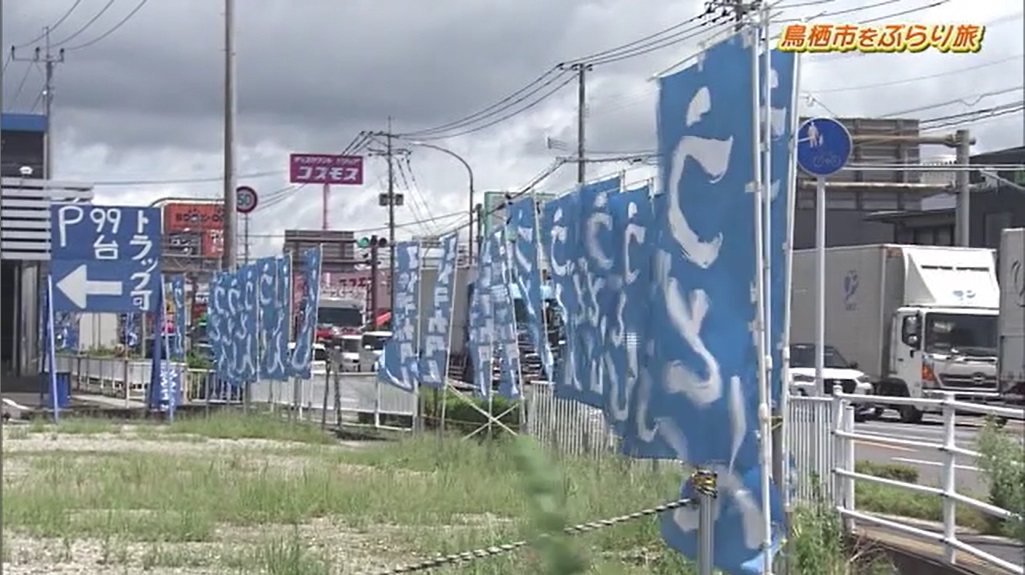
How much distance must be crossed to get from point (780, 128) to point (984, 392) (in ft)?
70.7

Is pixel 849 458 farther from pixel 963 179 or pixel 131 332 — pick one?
pixel 131 332

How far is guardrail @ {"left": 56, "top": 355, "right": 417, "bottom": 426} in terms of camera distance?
2577 centimetres

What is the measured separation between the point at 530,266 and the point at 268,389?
1524 centimetres

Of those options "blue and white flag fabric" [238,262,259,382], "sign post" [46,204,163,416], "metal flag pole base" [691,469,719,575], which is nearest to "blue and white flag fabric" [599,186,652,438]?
"metal flag pole base" [691,469,719,575]

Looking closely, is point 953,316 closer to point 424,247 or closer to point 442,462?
point 424,247

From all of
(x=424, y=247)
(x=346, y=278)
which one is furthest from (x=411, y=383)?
(x=346, y=278)

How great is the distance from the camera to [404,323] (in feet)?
72.0

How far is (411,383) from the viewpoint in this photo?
2158 centimetres

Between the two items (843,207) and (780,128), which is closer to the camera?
(780,128)

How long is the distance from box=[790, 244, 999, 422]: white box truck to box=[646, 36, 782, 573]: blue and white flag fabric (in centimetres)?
2127

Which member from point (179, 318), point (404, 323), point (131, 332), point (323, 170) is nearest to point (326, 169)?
point (323, 170)

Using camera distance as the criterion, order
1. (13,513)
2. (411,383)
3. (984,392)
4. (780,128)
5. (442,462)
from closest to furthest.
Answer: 1. (780,128)
2. (13,513)
3. (442,462)
4. (411,383)
5. (984,392)

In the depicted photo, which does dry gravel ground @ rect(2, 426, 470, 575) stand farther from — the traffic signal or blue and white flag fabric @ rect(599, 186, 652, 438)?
the traffic signal

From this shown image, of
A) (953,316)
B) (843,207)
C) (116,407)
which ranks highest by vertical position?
(843,207)
